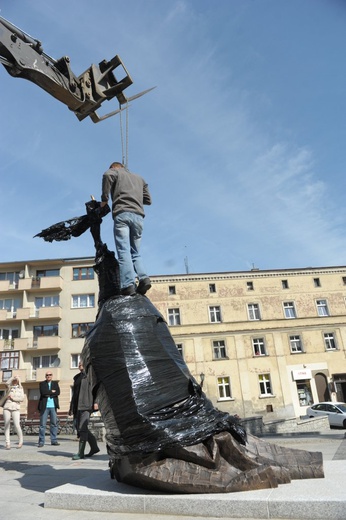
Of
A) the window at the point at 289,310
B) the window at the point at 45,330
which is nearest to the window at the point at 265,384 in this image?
the window at the point at 289,310

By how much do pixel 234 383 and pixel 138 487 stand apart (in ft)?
98.7

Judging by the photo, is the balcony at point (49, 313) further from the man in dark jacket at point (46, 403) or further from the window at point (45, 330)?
the man in dark jacket at point (46, 403)

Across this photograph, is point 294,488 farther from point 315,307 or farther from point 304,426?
point 315,307

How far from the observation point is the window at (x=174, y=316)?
1362 inches

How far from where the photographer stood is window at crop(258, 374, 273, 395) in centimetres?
3256

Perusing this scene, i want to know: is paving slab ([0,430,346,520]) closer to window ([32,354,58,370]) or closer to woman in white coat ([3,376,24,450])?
woman in white coat ([3,376,24,450])

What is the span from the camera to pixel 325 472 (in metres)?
4.05

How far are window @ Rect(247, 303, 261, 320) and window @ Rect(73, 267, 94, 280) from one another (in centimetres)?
1431

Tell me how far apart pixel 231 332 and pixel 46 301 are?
16.7m

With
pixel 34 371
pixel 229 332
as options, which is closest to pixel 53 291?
pixel 34 371

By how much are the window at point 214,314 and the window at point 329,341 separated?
875 cm

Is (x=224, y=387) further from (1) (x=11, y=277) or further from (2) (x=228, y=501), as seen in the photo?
(2) (x=228, y=501)

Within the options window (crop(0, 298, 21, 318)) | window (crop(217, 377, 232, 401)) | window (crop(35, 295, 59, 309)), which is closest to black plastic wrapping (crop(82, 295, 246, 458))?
window (crop(217, 377, 232, 401))

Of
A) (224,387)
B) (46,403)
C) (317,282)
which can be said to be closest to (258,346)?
(224,387)
